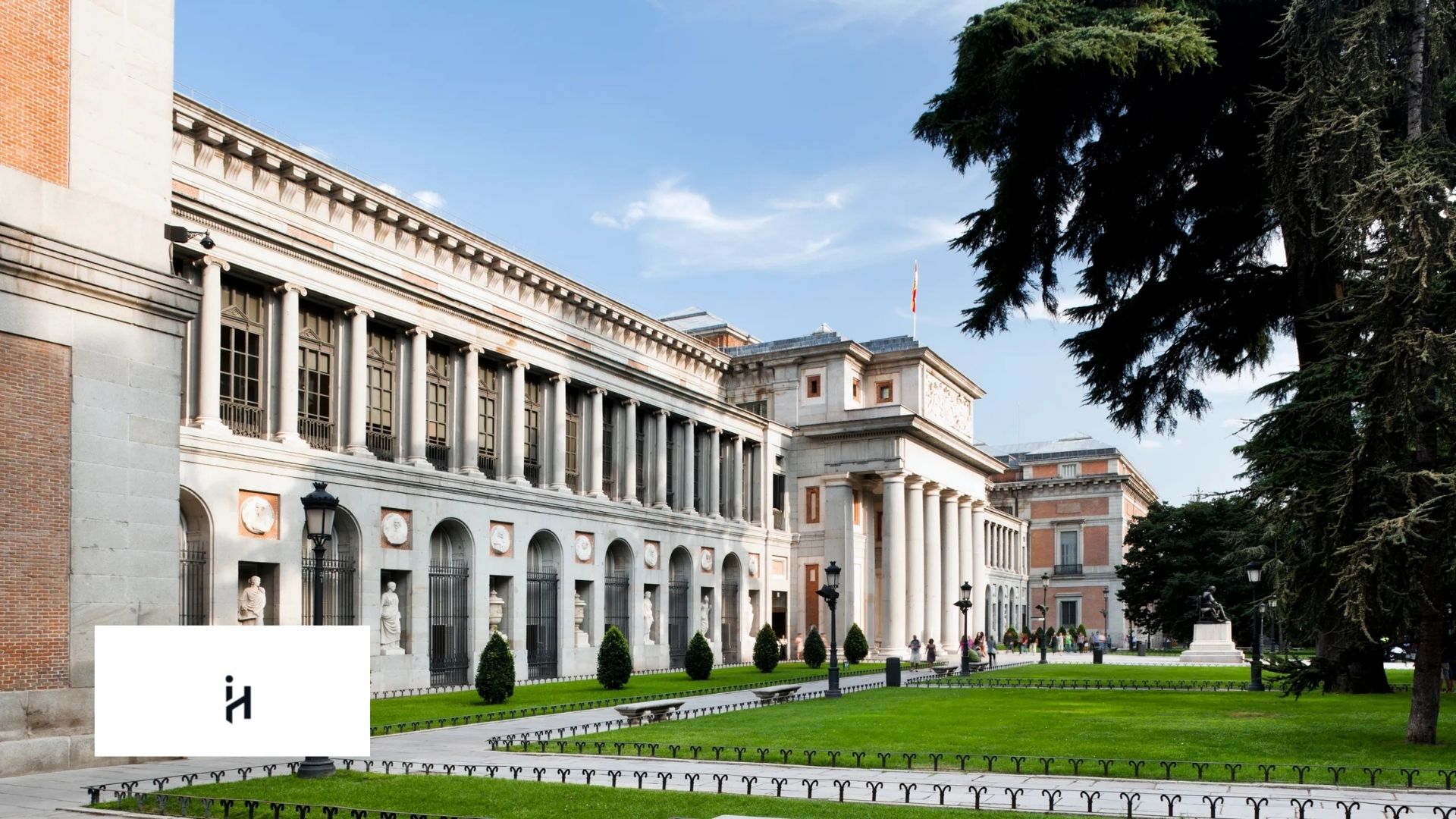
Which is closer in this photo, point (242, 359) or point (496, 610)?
point (242, 359)

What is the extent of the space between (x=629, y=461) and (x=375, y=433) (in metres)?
13.8

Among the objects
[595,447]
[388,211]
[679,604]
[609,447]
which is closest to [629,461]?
[609,447]

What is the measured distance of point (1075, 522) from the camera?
107 m

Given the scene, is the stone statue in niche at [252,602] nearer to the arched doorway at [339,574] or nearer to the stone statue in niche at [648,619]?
the arched doorway at [339,574]

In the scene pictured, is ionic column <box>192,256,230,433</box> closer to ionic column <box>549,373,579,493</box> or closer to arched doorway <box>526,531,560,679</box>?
arched doorway <box>526,531,560,679</box>

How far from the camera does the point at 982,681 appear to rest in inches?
1540

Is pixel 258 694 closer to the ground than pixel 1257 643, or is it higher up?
higher up

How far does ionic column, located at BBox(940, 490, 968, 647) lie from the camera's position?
71750 millimetres

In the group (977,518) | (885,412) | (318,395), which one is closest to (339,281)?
(318,395)

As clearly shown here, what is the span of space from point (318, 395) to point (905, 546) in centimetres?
3768

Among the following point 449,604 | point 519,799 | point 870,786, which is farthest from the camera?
point 449,604

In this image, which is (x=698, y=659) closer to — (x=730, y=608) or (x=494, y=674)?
(x=494, y=674)

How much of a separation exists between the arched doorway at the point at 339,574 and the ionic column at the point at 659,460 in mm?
18139

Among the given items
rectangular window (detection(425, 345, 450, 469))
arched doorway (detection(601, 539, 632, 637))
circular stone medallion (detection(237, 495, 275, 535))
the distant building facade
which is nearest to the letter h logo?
circular stone medallion (detection(237, 495, 275, 535))
